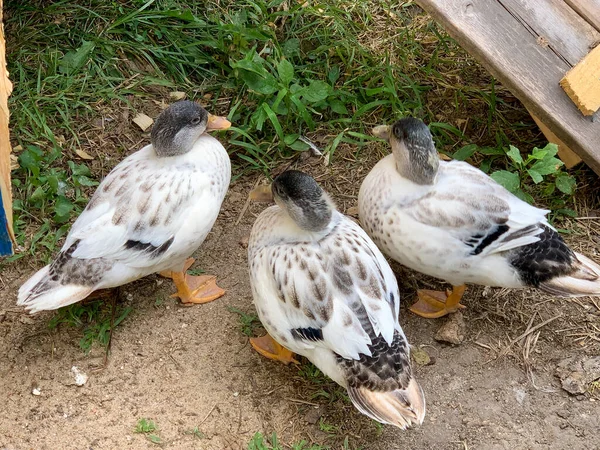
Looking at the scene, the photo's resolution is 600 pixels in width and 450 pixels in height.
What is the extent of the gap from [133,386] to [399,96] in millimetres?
2708

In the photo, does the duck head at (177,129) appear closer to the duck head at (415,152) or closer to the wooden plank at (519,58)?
the duck head at (415,152)

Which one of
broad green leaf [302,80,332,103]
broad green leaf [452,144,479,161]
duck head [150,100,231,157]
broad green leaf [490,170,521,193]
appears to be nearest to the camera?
duck head [150,100,231,157]

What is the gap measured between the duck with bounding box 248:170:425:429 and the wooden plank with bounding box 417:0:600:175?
127 cm

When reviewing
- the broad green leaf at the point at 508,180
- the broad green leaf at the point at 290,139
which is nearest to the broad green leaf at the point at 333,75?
the broad green leaf at the point at 290,139

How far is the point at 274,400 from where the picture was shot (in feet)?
12.5

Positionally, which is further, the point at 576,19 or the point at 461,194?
the point at 576,19

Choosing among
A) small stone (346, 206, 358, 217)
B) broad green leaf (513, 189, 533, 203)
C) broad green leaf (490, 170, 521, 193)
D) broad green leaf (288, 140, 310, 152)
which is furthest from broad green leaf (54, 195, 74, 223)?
broad green leaf (513, 189, 533, 203)

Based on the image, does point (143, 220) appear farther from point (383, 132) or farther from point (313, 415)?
point (383, 132)

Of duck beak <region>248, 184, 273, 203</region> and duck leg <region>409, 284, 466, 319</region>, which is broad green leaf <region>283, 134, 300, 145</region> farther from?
duck leg <region>409, 284, 466, 319</region>

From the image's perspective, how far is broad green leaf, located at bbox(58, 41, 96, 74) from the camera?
16.5ft

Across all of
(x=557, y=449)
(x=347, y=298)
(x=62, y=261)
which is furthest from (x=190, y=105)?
(x=557, y=449)

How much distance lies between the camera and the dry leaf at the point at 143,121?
4891 mm

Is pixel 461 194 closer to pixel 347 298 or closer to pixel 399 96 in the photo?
pixel 347 298

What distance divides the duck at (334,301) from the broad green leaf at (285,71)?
4.34 feet
